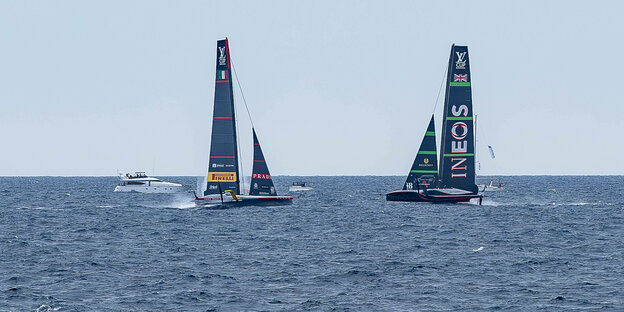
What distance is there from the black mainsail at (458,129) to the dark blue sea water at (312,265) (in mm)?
10905

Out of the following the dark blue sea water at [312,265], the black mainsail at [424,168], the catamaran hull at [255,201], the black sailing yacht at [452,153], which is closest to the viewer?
the dark blue sea water at [312,265]

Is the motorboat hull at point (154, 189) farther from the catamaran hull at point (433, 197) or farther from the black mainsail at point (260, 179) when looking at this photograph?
the black mainsail at point (260, 179)

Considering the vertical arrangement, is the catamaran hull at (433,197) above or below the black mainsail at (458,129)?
below

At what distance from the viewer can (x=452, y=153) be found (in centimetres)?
6738

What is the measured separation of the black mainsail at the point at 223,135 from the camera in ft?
199

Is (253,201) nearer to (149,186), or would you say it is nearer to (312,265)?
(312,265)

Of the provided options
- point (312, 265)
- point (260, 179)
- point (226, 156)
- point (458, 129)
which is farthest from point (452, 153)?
point (312, 265)

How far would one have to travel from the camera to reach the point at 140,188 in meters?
126

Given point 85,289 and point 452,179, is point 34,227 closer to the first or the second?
point 85,289

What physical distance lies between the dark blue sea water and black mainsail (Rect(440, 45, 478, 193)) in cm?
1090

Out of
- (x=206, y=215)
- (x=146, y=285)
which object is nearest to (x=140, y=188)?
(x=206, y=215)

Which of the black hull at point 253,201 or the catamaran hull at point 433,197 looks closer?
the black hull at point 253,201

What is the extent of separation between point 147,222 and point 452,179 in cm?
2501

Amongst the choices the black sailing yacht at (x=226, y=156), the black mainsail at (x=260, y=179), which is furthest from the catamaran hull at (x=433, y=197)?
the black mainsail at (x=260, y=179)
